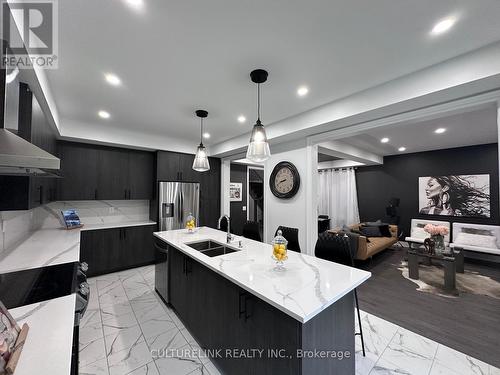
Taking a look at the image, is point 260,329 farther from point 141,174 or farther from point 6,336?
point 141,174

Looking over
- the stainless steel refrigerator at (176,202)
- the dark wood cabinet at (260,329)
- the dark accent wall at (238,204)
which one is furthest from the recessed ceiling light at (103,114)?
the dark accent wall at (238,204)

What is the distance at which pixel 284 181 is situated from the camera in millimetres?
3543

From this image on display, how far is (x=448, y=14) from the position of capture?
1.31 meters

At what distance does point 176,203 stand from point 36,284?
9.23 feet

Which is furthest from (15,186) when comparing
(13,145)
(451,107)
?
(451,107)

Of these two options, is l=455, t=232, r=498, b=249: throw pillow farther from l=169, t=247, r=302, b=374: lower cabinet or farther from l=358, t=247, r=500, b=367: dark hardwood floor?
l=169, t=247, r=302, b=374: lower cabinet

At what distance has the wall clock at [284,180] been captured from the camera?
3.37m

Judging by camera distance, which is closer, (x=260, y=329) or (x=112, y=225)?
(x=260, y=329)

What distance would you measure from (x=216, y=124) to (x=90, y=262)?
3.17 meters

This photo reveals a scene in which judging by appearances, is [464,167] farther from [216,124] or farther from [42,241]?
[42,241]

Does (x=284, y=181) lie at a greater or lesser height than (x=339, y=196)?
greater

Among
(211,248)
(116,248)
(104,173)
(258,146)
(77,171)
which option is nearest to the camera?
(258,146)

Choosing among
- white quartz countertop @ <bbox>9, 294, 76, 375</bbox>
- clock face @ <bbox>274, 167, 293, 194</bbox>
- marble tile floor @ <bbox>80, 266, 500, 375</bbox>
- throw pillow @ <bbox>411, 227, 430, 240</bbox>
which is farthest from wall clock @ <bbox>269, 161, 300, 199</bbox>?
throw pillow @ <bbox>411, 227, 430, 240</bbox>

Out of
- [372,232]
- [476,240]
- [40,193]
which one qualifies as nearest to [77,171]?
[40,193]
